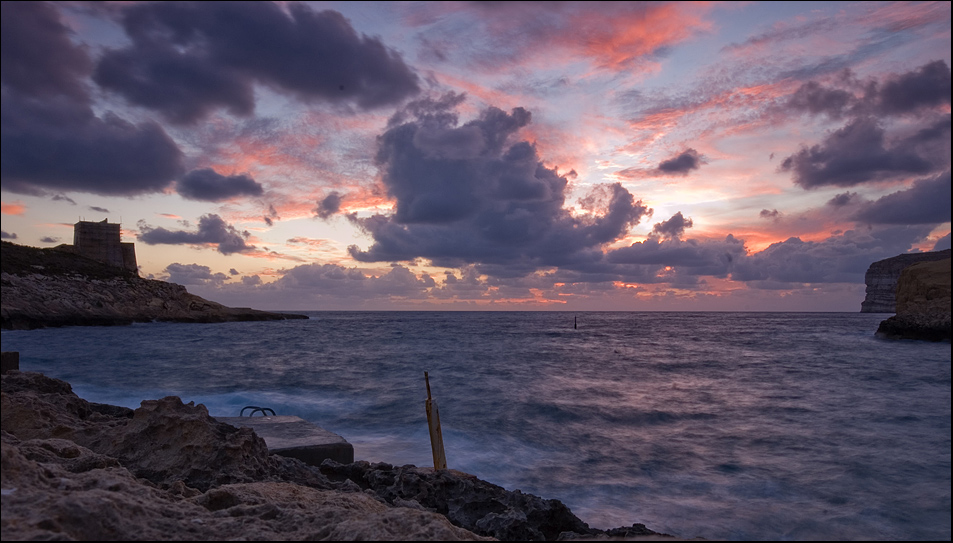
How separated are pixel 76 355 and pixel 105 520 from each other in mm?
31394

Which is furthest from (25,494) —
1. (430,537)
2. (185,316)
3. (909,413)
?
(185,316)

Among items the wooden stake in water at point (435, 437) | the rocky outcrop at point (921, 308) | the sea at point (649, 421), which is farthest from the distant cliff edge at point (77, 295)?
the rocky outcrop at point (921, 308)

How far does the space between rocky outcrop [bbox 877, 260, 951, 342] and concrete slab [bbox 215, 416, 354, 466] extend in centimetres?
4203

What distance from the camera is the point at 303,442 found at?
616 cm

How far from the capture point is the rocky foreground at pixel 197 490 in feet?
7.25

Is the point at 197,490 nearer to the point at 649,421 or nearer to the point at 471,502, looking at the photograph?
the point at 471,502

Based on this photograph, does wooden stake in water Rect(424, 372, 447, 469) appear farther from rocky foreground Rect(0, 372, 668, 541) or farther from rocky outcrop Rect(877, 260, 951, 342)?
rocky outcrop Rect(877, 260, 951, 342)

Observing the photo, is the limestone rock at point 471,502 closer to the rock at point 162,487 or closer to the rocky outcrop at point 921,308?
the rock at point 162,487

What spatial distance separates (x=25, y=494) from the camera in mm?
2232

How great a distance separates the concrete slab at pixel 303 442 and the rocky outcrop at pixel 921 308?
4203 centimetres

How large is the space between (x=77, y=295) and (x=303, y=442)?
60.8 meters

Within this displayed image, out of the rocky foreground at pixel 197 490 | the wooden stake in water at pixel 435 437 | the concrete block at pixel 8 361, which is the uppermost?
the concrete block at pixel 8 361

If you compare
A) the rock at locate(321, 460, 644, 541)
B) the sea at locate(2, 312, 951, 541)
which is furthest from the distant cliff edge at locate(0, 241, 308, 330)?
the rock at locate(321, 460, 644, 541)

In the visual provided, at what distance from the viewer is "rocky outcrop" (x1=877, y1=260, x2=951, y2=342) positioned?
34844mm
